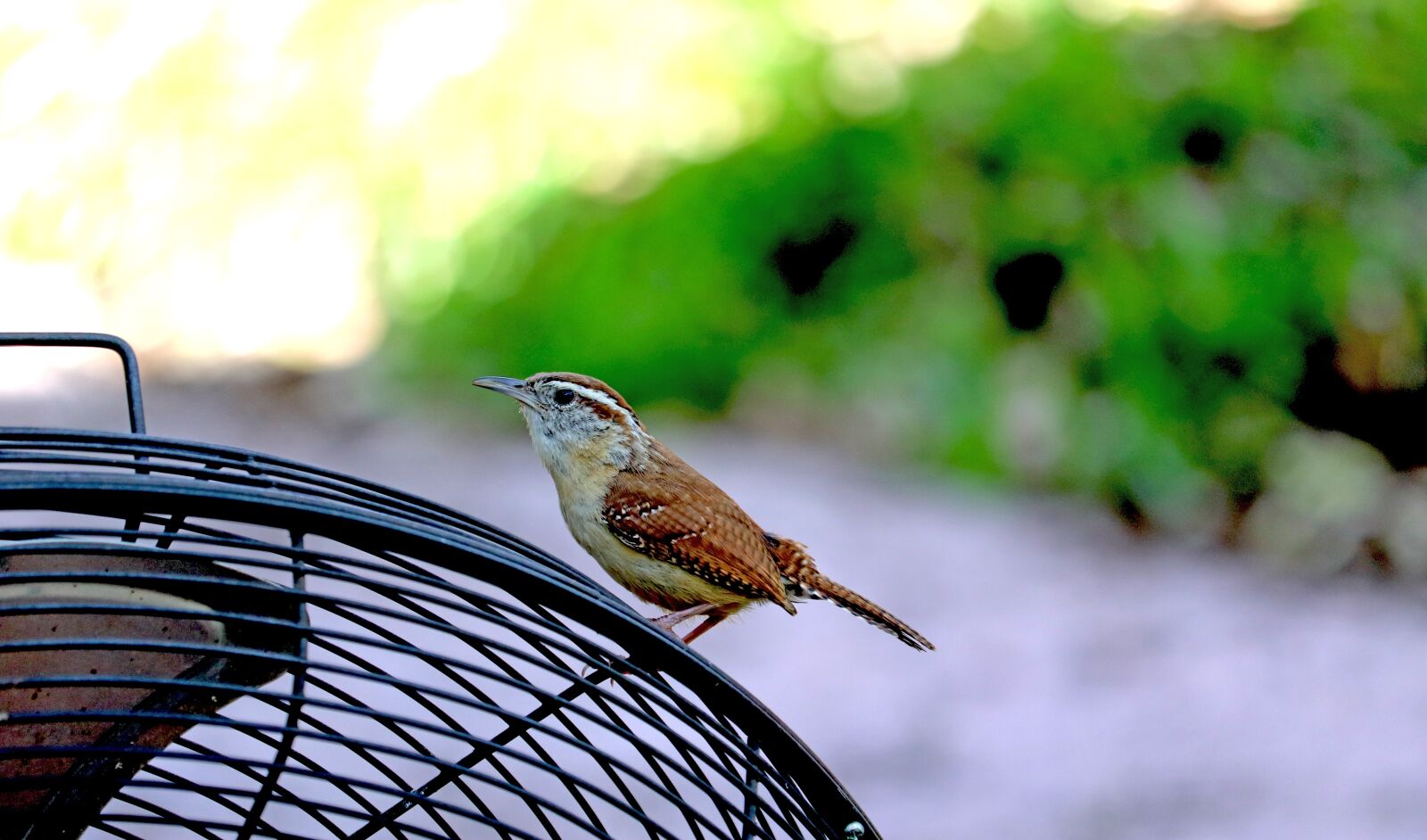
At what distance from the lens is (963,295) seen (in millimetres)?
5914

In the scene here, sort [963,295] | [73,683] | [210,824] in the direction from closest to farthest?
[73,683] < [210,824] < [963,295]

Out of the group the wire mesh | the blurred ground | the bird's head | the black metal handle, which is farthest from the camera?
the blurred ground

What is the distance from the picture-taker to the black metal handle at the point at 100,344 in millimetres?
1311

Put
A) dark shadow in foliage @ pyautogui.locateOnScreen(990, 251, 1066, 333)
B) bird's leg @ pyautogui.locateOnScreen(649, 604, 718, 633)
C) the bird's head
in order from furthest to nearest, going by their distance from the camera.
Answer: dark shadow in foliage @ pyautogui.locateOnScreen(990, 251, 1066, 333), the bird's head, bird's leg @ pyautogui.locateOnScreen(649, 604, 718, 633)

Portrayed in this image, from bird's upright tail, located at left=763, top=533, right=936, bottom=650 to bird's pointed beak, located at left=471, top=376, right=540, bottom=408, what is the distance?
0.54 m

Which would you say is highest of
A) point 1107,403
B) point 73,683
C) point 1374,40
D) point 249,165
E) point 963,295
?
point 1374,40

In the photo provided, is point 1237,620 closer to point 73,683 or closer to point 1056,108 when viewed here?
point 1056,108

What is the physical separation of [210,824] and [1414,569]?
5043 mm

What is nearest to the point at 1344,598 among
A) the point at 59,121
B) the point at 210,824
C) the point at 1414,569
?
the point at 1414,569

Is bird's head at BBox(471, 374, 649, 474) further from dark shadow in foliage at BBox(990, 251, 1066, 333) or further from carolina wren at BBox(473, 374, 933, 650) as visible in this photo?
dark shadow in foliage at BBox(990, 251, 1066, 333)

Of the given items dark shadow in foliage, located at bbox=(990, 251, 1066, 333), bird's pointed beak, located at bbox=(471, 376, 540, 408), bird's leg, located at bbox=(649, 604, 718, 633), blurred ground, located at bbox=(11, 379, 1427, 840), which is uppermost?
dark shadow in foliage, located at bbox=(990, 251, 1066, 333)

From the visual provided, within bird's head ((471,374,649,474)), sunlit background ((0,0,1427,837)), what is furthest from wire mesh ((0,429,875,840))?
sunlit background ((0,0,1427,837))

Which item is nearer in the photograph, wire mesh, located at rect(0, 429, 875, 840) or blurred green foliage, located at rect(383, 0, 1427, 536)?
wire mesh, located at rect(0, 429, 875, 840)

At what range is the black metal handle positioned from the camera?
4.30 ft
